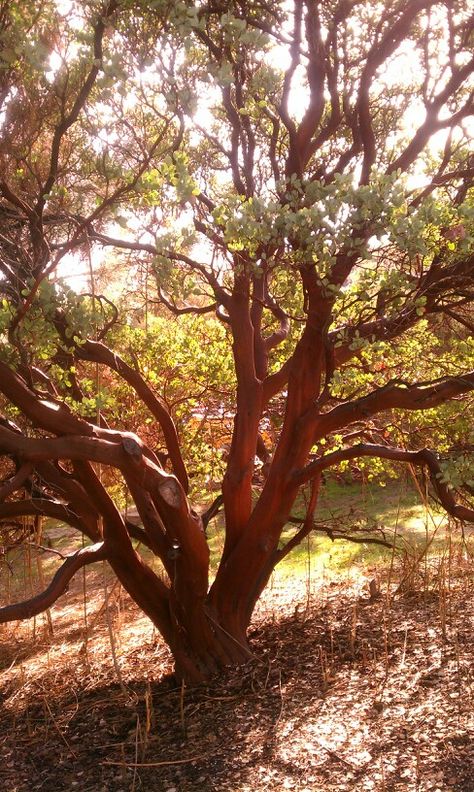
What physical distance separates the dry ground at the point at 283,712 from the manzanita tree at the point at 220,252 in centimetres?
68

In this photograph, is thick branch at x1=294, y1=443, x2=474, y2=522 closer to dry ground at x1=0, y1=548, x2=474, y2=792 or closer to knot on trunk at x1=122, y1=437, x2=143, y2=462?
dry ground at x1=0, y1=548, x2=474, y2=792

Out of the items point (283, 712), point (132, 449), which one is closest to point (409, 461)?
point (283, 712)

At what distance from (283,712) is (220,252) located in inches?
149

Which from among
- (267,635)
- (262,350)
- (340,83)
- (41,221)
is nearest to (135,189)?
(41,221)

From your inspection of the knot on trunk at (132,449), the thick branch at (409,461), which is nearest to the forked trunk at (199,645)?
the thick branch at (409,461)

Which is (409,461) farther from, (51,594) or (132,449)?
(51,594)

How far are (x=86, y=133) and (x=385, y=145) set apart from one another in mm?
3684

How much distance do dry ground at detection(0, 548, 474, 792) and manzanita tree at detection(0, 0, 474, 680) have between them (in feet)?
2.22

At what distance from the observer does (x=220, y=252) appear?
616 cm

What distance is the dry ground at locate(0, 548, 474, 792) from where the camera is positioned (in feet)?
16.5

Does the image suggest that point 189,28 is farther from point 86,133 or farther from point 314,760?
point 314,760

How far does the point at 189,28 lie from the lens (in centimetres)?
491

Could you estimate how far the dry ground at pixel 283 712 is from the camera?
5.03 metres

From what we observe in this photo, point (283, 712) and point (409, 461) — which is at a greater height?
point (409, 461)
